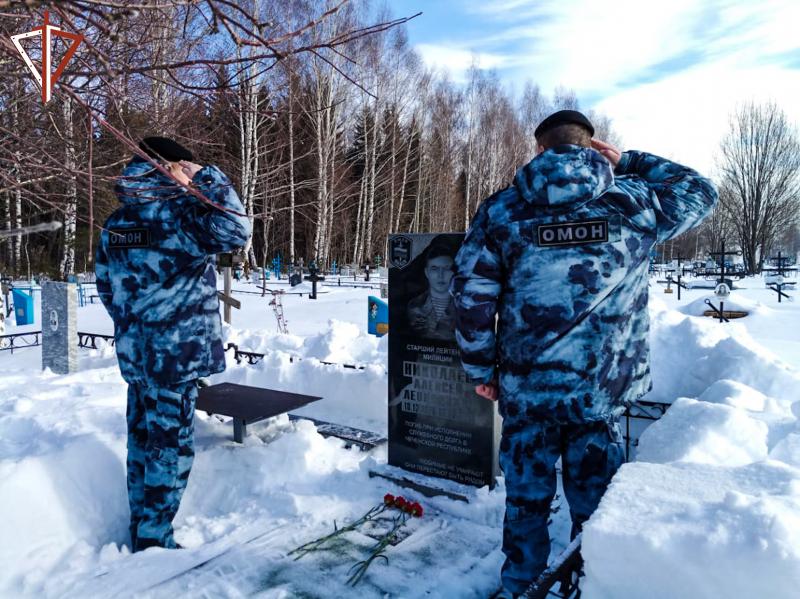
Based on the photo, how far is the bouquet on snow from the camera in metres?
2.87

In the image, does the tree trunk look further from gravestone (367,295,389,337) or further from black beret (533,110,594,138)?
gravestone (367,295,389,337)

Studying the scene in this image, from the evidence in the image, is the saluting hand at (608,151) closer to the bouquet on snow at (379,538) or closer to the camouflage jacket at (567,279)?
the camouflage jacket at (567,279)

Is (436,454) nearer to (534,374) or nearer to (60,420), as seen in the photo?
(534,374)

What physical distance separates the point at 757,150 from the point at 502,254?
3704 centimetres

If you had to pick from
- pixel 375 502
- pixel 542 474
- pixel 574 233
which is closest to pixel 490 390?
pixel 542 474

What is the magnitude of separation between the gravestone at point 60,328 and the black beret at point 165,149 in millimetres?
5427

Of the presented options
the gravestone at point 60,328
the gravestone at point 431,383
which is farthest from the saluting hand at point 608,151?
the gravestone at point 60,328

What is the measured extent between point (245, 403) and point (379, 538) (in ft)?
6.41

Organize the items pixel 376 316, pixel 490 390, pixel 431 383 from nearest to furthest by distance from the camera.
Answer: pixel 490 390
pixel 431 383
pixel 376 316

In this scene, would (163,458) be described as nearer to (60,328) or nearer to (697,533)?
(697,533)

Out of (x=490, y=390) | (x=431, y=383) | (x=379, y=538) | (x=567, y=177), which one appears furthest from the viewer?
(x=431, y=383)

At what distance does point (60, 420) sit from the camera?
4492 millimetres

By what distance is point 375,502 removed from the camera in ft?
11.9

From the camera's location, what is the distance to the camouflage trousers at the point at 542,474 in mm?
2369
